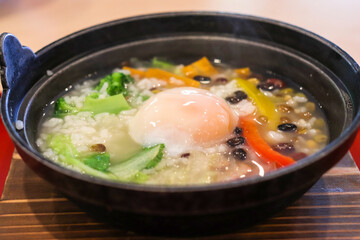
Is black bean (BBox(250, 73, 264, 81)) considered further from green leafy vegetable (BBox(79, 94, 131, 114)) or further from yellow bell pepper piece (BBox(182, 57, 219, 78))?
green leafy vegetable (BBox(79, 94, 131, 114))

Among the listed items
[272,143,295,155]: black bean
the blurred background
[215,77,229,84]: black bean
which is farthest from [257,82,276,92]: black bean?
the blurred background

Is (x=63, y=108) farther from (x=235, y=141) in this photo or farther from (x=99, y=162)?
(x=235, y=141)

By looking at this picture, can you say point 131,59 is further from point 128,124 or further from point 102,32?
point 128,124

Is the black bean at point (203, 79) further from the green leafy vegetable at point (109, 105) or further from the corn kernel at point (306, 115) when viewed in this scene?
the corn kernel at point (306, 115)

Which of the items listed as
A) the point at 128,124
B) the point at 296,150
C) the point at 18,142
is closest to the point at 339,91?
the point at 296,150

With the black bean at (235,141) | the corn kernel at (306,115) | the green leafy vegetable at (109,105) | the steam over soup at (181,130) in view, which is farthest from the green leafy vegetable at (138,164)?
the corn kernel at (306,115)
